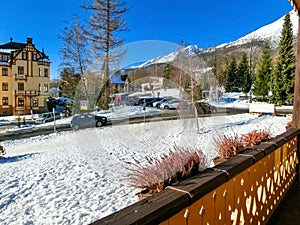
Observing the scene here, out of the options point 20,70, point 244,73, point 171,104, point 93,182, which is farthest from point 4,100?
point 171,104

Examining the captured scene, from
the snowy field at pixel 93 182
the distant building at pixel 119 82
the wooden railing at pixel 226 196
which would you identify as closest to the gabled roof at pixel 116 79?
the distant building at pixel 119 82

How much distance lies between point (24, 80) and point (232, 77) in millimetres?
18844

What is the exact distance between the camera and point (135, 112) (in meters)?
2.28

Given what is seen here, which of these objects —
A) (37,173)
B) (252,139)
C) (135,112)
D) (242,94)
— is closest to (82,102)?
(135,112)

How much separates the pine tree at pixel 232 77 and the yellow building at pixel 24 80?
53.3ft

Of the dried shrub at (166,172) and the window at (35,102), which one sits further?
the window at (35,102)

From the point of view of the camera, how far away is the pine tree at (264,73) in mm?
19875

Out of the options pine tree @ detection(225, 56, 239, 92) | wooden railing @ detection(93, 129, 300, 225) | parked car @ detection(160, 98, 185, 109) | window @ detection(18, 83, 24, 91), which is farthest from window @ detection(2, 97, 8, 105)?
wooden railing @ detection(93, 129, 300, 225)

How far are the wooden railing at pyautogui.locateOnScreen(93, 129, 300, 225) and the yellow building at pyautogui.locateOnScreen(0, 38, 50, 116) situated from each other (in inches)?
761

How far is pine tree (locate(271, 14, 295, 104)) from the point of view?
16.3m

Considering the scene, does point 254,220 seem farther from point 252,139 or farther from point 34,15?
point 34,15

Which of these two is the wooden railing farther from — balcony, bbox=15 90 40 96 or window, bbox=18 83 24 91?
window, bbox=18 83 24 91

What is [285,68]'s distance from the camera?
16.5 meters

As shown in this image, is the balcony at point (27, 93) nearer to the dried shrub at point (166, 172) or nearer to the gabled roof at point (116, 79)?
Result: the gabled roof at point (116, 79)
